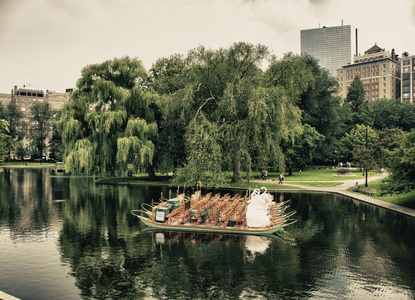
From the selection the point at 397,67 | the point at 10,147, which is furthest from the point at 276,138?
the point at 397,67

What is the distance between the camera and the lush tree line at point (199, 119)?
1487 inches

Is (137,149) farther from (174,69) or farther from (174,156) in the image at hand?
(174,69)

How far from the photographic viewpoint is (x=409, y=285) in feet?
44.0

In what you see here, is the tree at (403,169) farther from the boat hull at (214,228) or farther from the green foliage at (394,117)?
the green foliage at (394,117)

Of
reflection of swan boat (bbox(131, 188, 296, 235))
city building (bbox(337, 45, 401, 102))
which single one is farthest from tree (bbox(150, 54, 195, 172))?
city building (bbox(337, 45, 401, 102))

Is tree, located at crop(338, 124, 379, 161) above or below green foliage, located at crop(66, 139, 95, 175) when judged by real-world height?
above

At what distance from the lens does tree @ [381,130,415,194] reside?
2638cm

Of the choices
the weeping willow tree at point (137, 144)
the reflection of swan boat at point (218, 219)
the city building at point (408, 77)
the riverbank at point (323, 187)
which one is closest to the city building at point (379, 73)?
the city building at point (408, 77)

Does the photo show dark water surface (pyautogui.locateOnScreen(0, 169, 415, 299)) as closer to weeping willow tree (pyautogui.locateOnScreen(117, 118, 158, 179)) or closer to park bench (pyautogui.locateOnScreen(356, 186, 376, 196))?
park bench (pyautogui.locateOnScreen(356, 186, 376, 196))

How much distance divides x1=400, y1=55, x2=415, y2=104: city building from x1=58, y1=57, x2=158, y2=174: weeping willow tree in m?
152

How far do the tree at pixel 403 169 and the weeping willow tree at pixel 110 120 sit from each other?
27.4 metres

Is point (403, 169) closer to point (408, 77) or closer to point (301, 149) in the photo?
point (301, 149)

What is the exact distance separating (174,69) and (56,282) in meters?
48.1

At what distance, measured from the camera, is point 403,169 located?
27.0m
